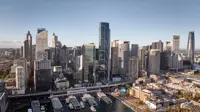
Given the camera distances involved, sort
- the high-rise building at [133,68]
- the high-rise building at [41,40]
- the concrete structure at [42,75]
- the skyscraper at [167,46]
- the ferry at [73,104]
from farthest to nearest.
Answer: the skyscraper at [167,46], the high-rise building at [41,40], the high-rise building at [133,68], the concrete structure at [42,75], the ferry at [73,104]

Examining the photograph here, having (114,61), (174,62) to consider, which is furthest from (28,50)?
(174,62)

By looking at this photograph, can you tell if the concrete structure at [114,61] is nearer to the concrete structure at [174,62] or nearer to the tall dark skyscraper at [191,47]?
the concrete structure at [174,62]

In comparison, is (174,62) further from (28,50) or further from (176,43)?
(28,50)

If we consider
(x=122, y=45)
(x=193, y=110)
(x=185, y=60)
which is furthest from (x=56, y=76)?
(x=185, y=60)

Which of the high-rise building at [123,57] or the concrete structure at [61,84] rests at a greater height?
the high-rise building at [123,57]

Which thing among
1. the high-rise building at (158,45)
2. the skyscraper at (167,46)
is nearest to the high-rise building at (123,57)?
the high-rise building at (158,45)

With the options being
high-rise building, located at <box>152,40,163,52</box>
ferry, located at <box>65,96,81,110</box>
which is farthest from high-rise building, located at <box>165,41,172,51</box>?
ferry, located at <box>65,96,81,110</box>
